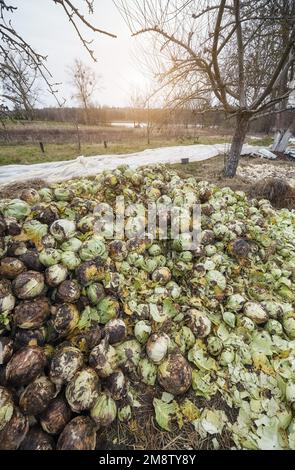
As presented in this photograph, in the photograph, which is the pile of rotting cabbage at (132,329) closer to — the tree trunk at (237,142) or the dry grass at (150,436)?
the dry grass at (150,436)

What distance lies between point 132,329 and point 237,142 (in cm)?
550

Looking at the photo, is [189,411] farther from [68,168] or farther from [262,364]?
[68,168]

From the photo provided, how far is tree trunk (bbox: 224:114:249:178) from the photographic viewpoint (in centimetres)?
524

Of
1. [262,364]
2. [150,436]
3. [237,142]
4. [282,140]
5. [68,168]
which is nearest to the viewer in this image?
[150,436]

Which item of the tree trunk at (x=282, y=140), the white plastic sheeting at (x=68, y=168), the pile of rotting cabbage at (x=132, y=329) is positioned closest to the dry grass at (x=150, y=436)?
the pile of rotting cabbage at (x=132, y=329)

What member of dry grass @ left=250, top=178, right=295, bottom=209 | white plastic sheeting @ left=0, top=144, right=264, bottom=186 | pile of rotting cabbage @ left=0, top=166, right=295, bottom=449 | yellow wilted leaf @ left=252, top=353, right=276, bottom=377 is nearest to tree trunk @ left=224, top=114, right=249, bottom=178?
dry grass @ left=250, top=178, right=295, bottom=209

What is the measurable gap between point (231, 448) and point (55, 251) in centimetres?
168

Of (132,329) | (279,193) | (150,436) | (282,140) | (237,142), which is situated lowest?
(150,436)

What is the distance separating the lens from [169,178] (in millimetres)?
3219

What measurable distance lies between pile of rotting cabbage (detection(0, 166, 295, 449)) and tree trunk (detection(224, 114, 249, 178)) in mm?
4084

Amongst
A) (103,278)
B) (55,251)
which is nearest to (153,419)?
(103,278)

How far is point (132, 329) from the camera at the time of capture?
1.67 meters

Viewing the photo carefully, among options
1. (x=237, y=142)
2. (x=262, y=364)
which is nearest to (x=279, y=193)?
(x=237, y=142)

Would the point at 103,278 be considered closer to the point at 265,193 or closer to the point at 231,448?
the point at 231,448
